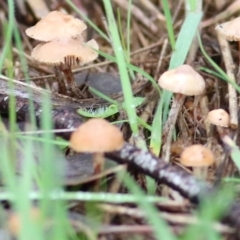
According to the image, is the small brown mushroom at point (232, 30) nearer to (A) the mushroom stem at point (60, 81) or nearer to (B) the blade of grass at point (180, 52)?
(B) the blade of grass at point (180, 52)

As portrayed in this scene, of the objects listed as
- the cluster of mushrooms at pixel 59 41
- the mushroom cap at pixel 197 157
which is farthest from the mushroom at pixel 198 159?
the cluster of mushrooms at pixel 59 41

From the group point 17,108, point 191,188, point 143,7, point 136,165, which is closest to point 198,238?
point 191,188

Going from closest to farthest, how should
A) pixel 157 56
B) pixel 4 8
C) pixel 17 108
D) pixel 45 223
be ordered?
pixel 45 223 → pixel 17 108 → pixel 157 56 → pixel 4 8

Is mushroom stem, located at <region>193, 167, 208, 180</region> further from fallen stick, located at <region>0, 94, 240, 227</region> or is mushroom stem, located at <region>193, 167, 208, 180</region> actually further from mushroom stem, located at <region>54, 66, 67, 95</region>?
mushroom stem, located at <region>54, 66, 67, 95</region>

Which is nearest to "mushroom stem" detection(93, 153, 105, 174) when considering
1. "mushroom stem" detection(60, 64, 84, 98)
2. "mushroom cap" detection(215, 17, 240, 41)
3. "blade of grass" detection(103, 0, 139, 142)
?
"blade of grass" detection(103, 0, 139, 142)

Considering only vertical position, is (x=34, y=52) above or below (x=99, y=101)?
above

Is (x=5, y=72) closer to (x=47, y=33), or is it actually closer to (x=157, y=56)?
(x=47, y=33)
